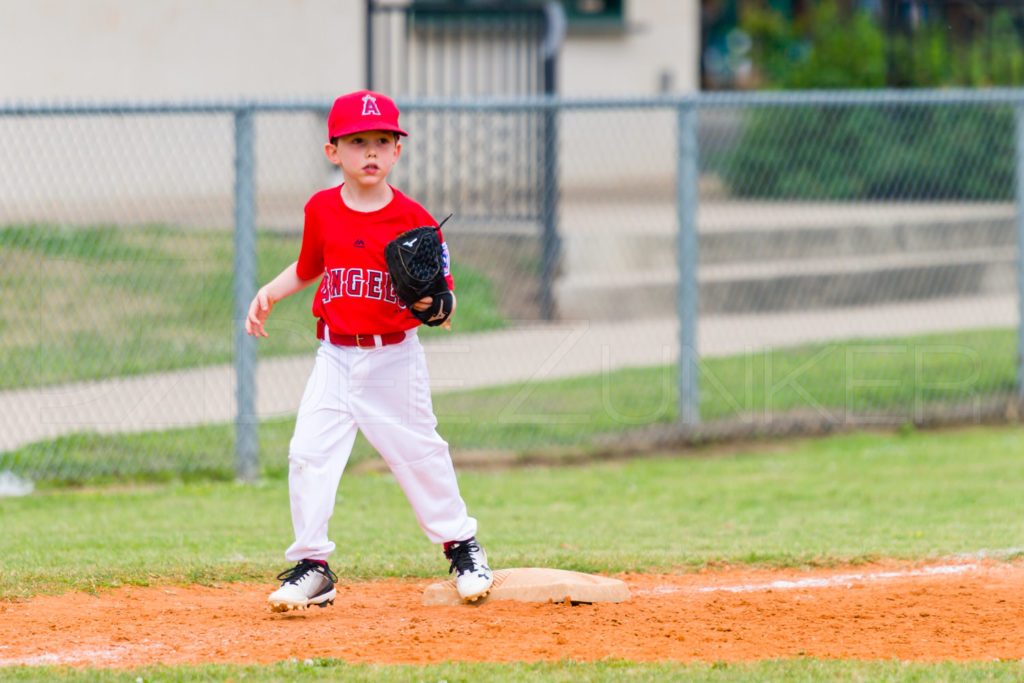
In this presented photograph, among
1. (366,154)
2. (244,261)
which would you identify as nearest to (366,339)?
(366,154)

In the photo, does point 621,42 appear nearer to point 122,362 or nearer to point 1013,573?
point 122,362

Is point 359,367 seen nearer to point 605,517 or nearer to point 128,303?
point 605,517

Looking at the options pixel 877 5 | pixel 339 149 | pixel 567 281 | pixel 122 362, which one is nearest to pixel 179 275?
pixel 122 362

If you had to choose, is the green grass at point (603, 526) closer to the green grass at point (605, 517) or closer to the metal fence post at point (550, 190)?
the green grass at point (605, 517)

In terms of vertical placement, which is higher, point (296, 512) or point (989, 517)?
point (296, 512)

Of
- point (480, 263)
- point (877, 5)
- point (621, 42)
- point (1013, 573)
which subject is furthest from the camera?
point (877, 5)

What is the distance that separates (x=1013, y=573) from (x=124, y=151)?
8513 mm

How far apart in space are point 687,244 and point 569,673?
15.7 feet

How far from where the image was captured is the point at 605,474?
8.00 m

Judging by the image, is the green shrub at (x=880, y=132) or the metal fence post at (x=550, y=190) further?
the green shrub at (x=880, y=132)

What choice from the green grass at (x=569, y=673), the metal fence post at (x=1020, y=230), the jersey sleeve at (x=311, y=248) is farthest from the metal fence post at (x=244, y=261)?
the metal fence post at (x=1020, y=230)

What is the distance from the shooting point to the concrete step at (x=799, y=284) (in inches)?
427

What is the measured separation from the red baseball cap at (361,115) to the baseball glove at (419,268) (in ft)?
1.25

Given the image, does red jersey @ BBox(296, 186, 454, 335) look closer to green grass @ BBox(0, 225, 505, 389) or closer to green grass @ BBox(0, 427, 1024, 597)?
green grass @ BBox(0, 427, 1024, 597)
